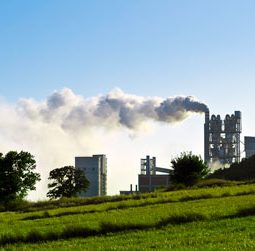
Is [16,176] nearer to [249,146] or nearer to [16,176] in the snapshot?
[16,176]

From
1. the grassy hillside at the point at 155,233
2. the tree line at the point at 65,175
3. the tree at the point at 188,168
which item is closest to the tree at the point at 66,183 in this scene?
the tree line at the point at 65,175

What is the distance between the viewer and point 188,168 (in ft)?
299

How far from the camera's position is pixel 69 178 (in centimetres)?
11231

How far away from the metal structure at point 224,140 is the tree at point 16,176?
312ft

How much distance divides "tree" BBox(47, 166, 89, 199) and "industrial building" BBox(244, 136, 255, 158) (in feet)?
305

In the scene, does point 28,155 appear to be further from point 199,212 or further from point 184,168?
point 199,212

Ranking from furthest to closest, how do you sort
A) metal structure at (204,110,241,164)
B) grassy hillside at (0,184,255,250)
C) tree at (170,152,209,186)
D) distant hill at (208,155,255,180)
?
1. metal structure at (204,110,241,164)
2. distant hill at (208,155,255,180)
3. tree at (170,152,209,186)
4. grassy hillside at (0,184,255,250)

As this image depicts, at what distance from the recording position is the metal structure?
187m

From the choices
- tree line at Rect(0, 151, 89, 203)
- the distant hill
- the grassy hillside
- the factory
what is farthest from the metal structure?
the grassy hillside

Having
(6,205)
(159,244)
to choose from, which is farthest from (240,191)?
(6,205)

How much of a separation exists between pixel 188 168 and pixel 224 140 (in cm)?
9907

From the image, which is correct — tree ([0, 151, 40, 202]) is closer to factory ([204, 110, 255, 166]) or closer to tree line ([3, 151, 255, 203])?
tree line ([3, 151, 255, 203])

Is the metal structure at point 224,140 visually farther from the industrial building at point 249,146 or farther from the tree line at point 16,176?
the tree line at point 16,176

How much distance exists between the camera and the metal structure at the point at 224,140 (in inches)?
7357
